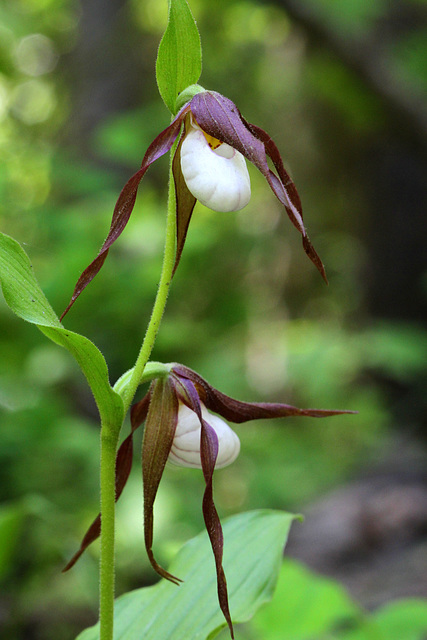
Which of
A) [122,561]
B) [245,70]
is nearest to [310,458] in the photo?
[122,561]

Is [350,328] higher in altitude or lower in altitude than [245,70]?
lower

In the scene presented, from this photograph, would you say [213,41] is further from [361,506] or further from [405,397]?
[361,506]

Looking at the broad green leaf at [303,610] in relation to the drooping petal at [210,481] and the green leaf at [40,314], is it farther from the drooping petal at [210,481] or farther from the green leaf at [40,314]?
the green leaf at [40,314]

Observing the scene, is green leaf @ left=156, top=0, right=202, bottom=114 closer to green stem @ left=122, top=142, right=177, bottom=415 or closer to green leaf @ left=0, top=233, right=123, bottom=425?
green stem @ left=122, top=142, right=177, bottom=415

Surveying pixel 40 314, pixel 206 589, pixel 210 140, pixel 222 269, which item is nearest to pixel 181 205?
pixel 210 140

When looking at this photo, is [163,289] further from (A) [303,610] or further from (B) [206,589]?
(A) [303,610]

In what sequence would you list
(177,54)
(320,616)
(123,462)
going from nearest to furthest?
(177,54), (123,462), (320,616)

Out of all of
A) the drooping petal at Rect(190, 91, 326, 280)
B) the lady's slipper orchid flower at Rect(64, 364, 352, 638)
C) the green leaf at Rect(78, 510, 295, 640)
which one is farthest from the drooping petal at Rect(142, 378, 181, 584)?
the drooping petal at Rect(190, 91, 326, 280)
